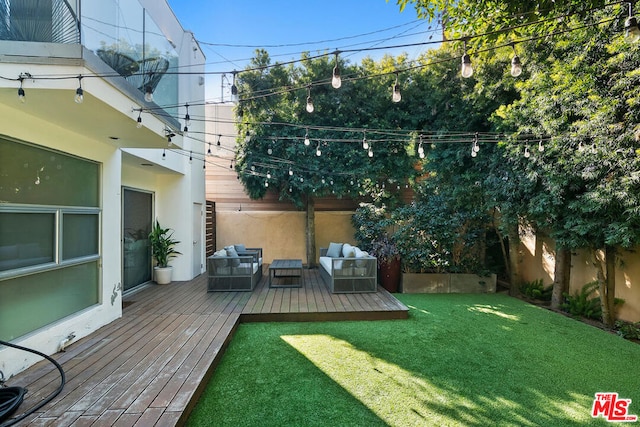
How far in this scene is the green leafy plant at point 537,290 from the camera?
617 centimetres

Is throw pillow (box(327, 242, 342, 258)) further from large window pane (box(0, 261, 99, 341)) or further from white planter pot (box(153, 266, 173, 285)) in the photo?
large window pane (box(0, 261, 99, 341))

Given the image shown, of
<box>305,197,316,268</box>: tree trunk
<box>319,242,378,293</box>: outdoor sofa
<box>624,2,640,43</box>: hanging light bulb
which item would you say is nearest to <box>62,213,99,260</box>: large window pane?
<box>319,242,378,293</box>: outdoor sofa

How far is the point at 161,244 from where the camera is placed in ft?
21.3

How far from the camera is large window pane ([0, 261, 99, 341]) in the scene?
276 cm

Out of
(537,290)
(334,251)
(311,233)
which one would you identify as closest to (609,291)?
(537,290)

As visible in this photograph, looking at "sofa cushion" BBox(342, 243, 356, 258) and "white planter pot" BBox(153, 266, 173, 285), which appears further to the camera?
"white planter pot" BBox(153, 266, 173, 285)

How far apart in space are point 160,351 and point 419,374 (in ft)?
8.96

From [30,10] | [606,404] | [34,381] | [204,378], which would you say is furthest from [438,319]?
[30,10]

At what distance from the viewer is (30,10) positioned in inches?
101

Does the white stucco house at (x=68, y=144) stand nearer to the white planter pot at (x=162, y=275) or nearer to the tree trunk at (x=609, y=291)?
the white planter pot at (x=162, y=275)

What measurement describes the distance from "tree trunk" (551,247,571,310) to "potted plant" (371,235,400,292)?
2853 millimetres

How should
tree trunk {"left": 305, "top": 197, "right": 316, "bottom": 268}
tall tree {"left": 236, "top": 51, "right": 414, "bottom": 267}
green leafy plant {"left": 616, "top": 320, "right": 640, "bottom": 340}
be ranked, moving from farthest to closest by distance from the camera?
1. tree trunk {"left": 305, "top": 197, "right": 316, "bottom": 268}
2. tall tree {"left": 236, "top": 51, "right": 414, "bottom": 267}
3. green leafy plant {"left": 616, "top": 320, "right": 640, "bottom": 340}

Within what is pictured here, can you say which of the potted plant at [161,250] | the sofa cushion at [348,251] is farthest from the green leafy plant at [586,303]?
the potted plant at [161,250]

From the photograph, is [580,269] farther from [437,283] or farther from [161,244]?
[161,244]
